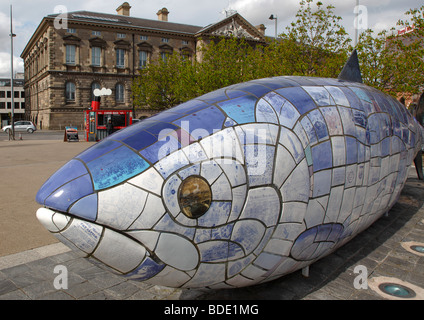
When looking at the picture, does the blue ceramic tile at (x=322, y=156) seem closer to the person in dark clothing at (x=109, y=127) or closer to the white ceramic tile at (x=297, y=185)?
the white ceramic tile at (x=297, y=185)

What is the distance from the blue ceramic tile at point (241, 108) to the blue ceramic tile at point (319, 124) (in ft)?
2.04

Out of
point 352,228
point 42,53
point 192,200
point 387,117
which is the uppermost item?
point 42,53

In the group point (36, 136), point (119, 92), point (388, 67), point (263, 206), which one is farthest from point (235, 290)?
point (119, 92)

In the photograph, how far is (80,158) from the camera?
8.10 ft

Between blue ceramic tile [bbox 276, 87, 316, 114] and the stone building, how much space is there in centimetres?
4272

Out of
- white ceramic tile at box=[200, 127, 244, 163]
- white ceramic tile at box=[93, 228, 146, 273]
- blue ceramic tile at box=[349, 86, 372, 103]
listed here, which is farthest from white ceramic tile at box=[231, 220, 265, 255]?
blue ceramic tile at box=[349, 86, 372, 103]

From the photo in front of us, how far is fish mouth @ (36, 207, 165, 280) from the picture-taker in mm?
2248

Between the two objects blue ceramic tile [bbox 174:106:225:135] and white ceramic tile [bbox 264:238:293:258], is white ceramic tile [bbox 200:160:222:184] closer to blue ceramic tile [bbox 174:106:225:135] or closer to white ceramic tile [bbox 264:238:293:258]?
blue ceramic tile [bbox 174:106:225:135]

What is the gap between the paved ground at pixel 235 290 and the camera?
3.67 m

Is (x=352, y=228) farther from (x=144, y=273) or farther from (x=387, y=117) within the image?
(x=144, y=273)

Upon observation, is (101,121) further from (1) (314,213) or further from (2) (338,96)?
(1) (314,213)

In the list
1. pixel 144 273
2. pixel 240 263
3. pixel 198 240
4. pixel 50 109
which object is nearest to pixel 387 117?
pixel 240 263

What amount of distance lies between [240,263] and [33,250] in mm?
3544

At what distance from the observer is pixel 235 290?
3688 mm
